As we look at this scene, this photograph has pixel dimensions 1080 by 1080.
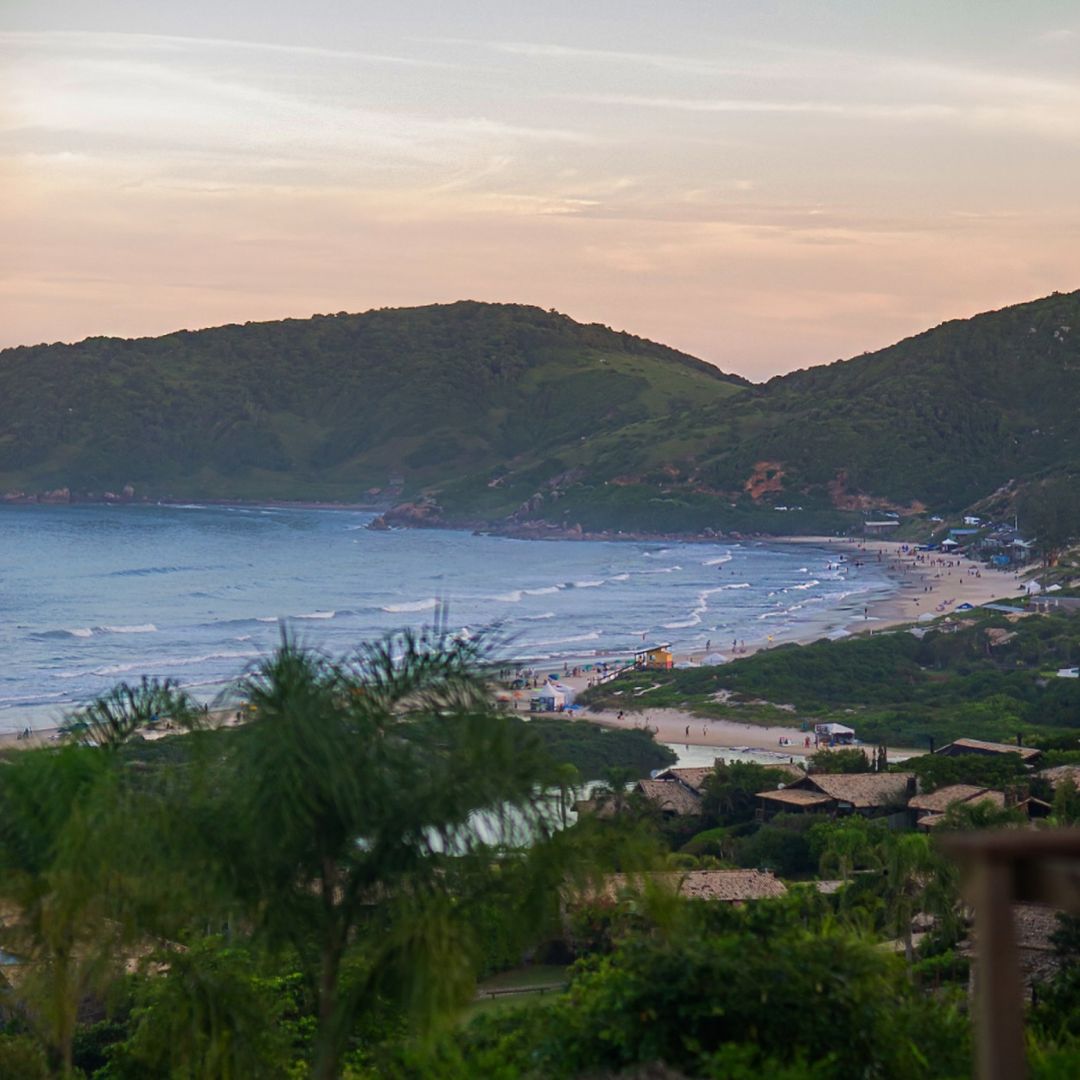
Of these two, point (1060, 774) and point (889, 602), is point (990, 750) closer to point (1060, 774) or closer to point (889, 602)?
point (1060, 774)

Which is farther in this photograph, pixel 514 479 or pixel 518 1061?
pixel 514 479

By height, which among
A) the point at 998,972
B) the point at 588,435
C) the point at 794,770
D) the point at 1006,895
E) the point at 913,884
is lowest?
the point at 794,770

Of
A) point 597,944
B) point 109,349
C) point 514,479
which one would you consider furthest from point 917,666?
point 109,349

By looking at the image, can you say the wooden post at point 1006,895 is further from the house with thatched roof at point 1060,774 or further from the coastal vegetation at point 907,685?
the coastal vegetation at point 907,685

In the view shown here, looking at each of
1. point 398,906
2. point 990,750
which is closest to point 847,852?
point 990,750

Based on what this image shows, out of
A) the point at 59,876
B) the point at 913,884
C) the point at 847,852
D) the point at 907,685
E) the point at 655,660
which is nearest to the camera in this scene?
the point at 59,876

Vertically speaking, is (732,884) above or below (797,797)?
above

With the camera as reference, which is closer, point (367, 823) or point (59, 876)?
point (367, 823)

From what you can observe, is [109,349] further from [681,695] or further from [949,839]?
[949,839]
